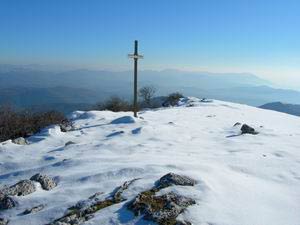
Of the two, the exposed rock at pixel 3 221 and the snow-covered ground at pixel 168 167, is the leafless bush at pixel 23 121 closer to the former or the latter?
the snow-covered ground at pixel 168 167

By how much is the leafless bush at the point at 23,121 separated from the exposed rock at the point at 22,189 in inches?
286

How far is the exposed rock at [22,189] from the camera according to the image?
8.91m

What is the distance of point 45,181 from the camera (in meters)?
9.36

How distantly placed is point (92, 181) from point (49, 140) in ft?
19.0

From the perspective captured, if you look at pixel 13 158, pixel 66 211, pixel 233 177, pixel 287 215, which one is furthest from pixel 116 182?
pixel 13 158

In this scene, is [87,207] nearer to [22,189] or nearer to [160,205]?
[160,205]

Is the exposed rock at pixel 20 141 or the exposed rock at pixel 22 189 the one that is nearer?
the exposed rock at pixel 22 189

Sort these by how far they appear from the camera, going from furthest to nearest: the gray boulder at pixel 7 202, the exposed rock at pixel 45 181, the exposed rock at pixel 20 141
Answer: the exposed rock at pixel 20 141 < the exposed rock at pixel 45 181 < the gray boulder at pixel 7 202

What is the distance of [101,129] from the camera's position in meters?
16.4

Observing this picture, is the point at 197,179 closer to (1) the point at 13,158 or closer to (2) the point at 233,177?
(2) the point at 233,177

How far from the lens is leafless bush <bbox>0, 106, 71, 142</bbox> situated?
1617 centimetres

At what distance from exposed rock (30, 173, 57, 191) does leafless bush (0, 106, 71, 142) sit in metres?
7.00

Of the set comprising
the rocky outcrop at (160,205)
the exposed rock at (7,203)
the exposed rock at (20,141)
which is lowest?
the exposed rock at (20,141)

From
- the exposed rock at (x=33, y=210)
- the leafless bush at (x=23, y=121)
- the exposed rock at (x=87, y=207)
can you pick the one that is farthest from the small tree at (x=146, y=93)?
the exposed rock at (x=33, y=210)
